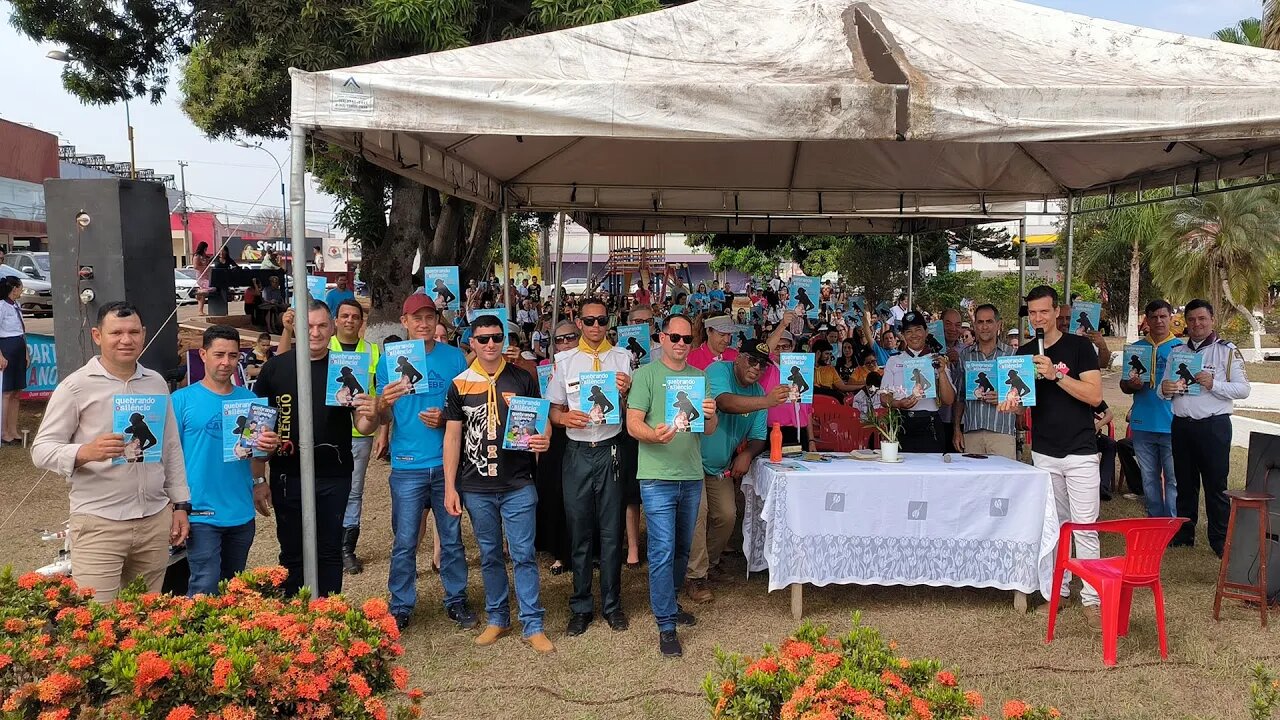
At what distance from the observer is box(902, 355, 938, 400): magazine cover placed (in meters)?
5.77

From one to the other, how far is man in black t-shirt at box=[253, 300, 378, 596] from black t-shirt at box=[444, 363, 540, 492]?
0.48 m

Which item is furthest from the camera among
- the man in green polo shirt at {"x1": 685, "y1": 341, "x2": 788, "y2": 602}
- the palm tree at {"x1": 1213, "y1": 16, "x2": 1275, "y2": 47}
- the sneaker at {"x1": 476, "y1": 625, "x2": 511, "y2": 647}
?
the palm tree at {"x1": 1213, "y1": 16, "x2": 1275, "y2": 47}

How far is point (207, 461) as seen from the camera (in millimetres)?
3959

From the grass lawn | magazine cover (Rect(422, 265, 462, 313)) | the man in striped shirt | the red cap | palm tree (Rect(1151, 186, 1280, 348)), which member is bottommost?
the grass lawn

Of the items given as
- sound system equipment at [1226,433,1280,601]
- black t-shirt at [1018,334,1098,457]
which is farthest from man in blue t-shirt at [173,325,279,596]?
sound system equipment at [1226,433,1280,601]

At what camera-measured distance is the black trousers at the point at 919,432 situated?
21.0 ft

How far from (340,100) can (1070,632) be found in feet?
15.9

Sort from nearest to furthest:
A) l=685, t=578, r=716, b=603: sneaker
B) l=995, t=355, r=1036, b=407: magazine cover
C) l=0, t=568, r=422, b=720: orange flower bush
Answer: l=0, t=568, r=422, b=720: orange flower bush → l=995, t=355, r=1036, b=407: magazine cover → l=685, t=578, r=716, b=603: sneaker

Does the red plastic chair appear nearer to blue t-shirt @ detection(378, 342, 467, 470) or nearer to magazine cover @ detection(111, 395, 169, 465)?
blue t-shirt @ detection(378, 342, 467, 470)

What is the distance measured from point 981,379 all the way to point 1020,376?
70 centimetres

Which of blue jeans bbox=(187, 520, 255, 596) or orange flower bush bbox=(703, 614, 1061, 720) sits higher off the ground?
orange flower bush bbox=(703, 614, 1061, 720)

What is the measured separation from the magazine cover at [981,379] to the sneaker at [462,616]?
3394 millimetres

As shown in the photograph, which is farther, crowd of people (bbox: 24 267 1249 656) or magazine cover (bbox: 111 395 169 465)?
crowd of people (bbox: 24 267 1249 656)

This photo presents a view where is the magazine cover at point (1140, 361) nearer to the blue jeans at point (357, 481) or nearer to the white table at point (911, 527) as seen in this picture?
the white table at point (911, 527)
